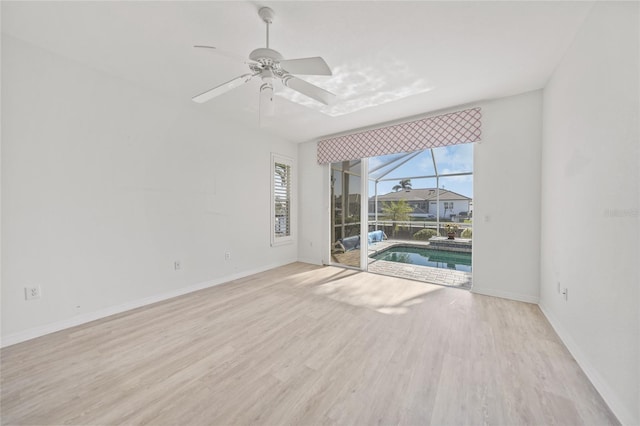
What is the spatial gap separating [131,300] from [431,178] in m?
6.80

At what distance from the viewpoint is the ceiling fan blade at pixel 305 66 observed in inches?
60.0

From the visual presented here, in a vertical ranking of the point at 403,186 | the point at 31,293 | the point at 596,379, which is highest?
the point at 403,186

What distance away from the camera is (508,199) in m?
2.92

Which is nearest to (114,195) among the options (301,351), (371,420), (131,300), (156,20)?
(131,300)

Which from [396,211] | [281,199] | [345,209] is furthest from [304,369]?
[396,211]

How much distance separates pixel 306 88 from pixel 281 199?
299cm

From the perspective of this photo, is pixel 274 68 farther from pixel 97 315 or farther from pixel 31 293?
pixel 97 315

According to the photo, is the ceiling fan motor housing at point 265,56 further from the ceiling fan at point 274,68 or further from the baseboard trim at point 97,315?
the baseboard trim at point 97,315

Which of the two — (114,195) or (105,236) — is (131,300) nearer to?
(105,236)

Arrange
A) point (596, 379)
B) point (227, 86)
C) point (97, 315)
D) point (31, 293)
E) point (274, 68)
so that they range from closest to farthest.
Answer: point (596, 379) < point (274, 68) < point (227, 86) < point (31, 293) < point (97, 315)

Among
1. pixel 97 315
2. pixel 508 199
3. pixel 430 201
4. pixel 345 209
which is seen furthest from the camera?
pixel 430 201

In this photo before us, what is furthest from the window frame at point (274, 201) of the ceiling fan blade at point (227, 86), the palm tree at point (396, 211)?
the palm tree at point (396, 211)

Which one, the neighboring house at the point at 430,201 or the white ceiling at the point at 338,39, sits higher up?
the white ceiling at the point at 338,39

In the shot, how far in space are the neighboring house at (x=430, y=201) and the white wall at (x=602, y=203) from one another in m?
4.33
